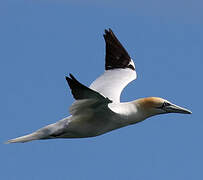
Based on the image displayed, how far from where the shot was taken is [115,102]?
45.3 feet

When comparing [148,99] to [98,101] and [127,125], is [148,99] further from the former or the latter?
[98,101]

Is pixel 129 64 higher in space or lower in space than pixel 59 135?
higher

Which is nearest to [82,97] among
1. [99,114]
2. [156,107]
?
[99,114]

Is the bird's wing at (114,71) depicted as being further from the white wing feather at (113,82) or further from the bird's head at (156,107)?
the bird's head at (156,107)

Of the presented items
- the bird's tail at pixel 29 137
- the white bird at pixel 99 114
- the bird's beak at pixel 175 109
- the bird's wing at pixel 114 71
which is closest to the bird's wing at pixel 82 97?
the white bird at pixel 99 114

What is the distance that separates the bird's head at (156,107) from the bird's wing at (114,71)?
79 centimetres

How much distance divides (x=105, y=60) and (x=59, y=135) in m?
3.72

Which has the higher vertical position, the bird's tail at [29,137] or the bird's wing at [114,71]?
the bird's wing at [114,71]

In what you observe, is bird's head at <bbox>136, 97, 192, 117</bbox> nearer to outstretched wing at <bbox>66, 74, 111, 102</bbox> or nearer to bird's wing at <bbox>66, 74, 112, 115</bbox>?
bird's wing at <bbox>66, 74, 112, 115</bbox>

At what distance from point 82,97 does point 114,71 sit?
166 inches

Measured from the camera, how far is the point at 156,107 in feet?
44.8

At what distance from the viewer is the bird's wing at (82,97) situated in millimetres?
11367

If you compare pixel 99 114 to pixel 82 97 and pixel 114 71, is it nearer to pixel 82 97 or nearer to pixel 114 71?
pixel 82 97

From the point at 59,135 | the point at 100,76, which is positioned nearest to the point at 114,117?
the point at 59,135
